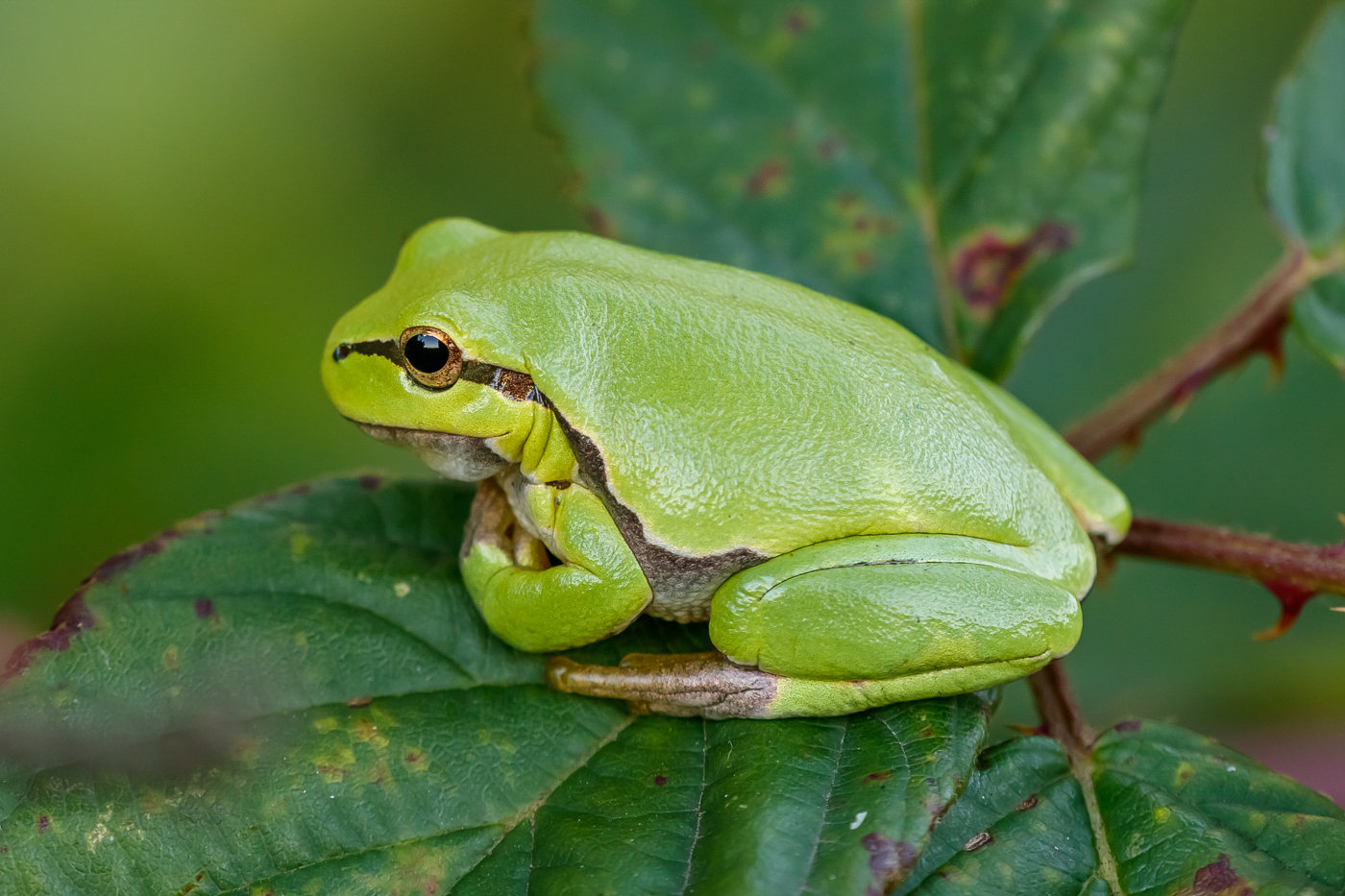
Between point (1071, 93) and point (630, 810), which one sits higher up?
point (1071, 93)

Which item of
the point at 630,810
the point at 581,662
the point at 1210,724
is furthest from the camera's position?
the point at 1210,724

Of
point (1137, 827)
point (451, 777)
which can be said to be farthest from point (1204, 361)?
point (451, 777)

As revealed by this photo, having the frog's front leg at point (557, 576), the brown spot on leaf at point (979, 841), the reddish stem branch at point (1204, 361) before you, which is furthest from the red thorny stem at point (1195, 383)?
the frog's front leg at point (557, 576)

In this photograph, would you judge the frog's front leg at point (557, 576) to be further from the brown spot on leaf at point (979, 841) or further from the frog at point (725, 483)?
the brown spot on leaf at point (979, 841)

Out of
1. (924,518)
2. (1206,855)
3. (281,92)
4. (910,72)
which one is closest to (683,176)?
(910,72)

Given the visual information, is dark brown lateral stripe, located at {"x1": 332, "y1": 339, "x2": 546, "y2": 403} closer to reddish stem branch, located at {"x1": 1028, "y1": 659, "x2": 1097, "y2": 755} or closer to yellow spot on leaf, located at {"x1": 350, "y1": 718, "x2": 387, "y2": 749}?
yellow spot on leaf, located at {"x1": 350, "y1": 718, "x2": 387, "y2": 749}

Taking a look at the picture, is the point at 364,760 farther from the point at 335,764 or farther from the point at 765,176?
the point at 765,176

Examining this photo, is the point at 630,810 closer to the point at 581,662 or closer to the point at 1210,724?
the point at 581,662
